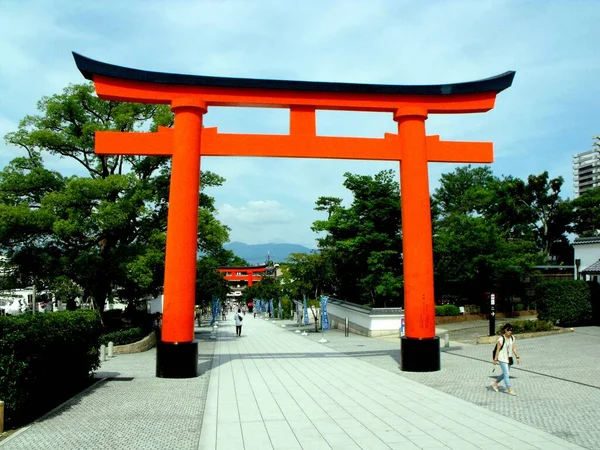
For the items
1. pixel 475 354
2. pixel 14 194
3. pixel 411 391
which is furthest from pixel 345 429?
pixel 14 194

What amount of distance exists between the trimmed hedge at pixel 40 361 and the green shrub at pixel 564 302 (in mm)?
18487

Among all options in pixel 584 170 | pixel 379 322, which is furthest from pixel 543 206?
pixel 584 170

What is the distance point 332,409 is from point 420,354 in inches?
174

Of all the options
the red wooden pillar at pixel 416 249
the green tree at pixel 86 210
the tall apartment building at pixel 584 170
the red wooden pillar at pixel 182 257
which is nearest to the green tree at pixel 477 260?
the green tree at pixel 86 210

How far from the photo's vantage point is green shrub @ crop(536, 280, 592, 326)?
2238 centimetres

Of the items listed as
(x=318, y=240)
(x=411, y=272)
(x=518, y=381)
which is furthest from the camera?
(x=318, y=240)

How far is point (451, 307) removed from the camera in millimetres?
29234

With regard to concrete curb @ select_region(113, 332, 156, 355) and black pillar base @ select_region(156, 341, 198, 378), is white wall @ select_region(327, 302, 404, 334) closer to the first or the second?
concrete curb @ select_region(113, 332, 156, 355)

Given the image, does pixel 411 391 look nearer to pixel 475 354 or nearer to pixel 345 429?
pixel 345 429

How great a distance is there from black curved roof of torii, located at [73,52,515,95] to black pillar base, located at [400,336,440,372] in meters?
6.17

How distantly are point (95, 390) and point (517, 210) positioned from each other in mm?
39921

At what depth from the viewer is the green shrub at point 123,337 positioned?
1930 cm

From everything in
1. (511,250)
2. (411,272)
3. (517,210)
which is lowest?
(411,272)

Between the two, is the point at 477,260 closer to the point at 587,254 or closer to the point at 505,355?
the point at 587,254
